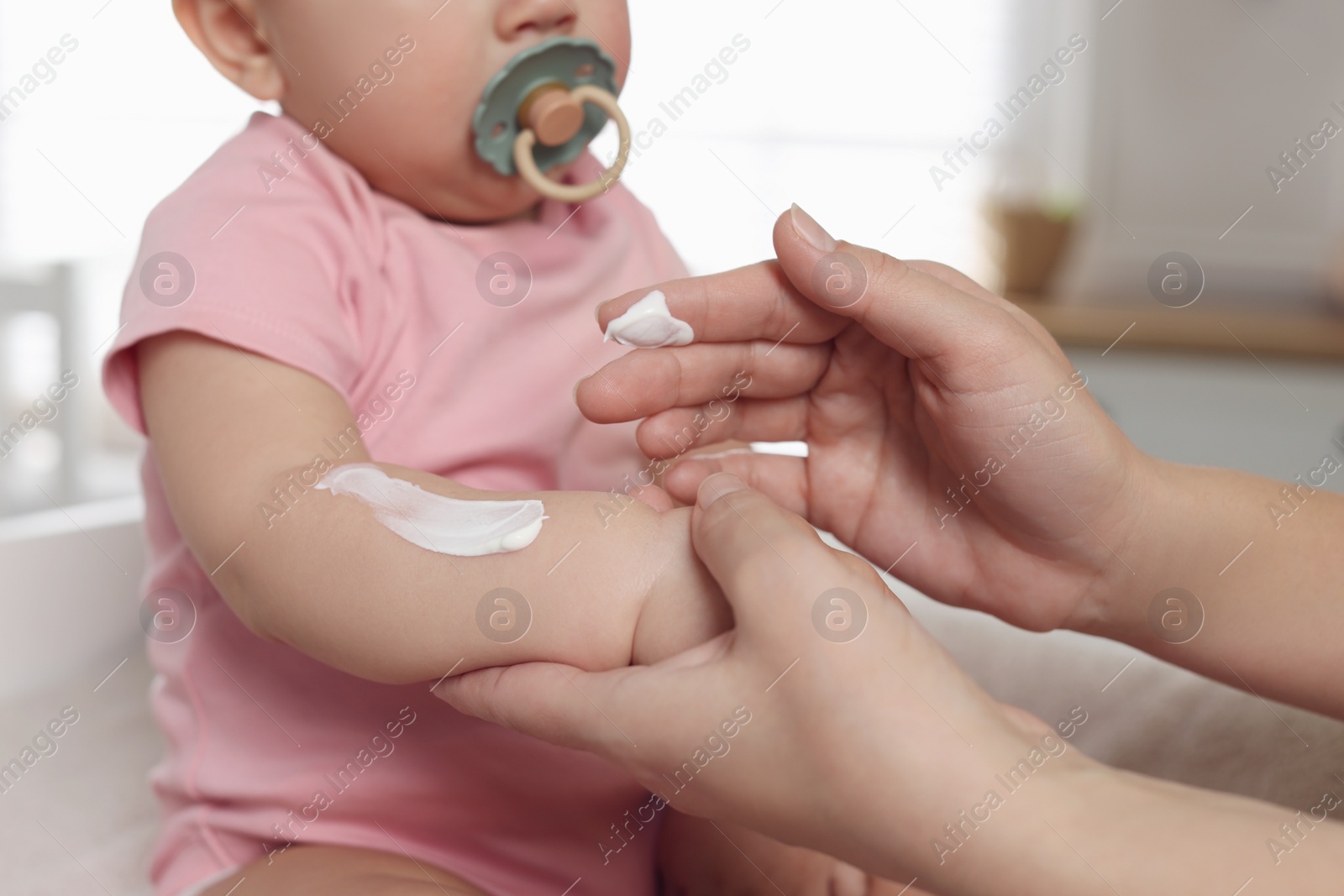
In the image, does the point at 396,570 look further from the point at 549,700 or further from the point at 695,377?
the point at 695,377

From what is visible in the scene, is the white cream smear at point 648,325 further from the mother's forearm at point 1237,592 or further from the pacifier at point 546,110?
the mother's forearm at point 1237,592

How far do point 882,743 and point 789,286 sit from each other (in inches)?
11.6

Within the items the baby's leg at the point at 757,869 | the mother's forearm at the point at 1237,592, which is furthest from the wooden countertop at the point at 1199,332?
the baby's leg at the point at 757,869

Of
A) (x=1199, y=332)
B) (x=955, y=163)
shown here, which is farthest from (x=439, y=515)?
(x=955, y=163)

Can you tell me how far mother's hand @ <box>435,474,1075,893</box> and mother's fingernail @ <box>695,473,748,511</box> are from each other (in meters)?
0.03

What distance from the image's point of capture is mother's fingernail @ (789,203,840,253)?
540mm

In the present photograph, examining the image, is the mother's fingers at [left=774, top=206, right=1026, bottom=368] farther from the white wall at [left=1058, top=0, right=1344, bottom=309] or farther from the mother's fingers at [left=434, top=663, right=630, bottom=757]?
the white wall at [left=1058, top=0, right=1344, bottom=309]

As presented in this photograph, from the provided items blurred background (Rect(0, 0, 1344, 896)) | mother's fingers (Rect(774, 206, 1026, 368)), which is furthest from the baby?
blurred background (Rect(0, 0, 1344, 896))

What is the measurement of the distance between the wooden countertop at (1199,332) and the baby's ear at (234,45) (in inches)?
57.2

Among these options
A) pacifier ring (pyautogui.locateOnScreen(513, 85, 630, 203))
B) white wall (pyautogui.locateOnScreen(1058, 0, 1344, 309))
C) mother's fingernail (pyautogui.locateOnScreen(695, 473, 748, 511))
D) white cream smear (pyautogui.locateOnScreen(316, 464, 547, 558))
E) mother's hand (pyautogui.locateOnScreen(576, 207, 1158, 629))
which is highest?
pacifier ring (pyautogui.locateOnScreen(513, 85, 630, 203))

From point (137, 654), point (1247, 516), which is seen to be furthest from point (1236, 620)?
point (137, 654)

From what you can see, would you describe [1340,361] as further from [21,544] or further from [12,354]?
[12,354]

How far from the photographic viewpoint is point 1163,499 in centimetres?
60

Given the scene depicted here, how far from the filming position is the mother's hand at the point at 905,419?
0.54m
